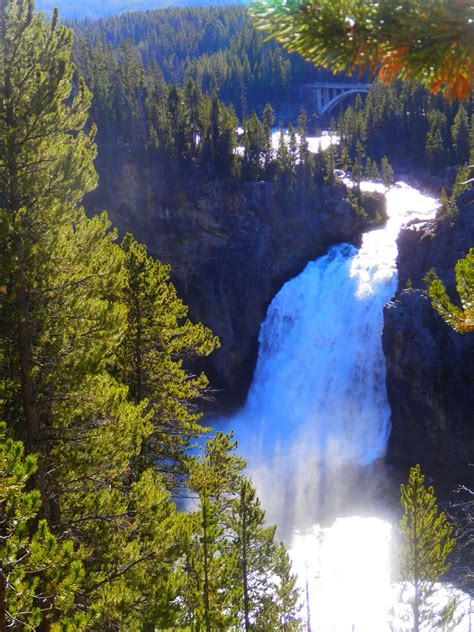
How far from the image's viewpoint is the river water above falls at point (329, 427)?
24.6m

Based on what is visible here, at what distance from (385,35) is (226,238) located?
43.1 m

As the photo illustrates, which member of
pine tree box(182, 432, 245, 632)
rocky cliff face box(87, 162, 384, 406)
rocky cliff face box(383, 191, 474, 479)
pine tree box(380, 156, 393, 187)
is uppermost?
pine tree box(380, 156, 393, 187)

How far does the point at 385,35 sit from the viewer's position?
8.77ft

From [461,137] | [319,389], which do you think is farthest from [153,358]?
[461,137]

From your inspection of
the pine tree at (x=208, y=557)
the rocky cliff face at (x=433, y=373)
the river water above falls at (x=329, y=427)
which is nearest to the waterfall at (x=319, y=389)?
the river water above falls at (x=329, y=427)

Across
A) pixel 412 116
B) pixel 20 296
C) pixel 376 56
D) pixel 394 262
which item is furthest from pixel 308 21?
pixel 412 116

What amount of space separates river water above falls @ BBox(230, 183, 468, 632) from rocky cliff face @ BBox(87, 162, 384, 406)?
1823 mm

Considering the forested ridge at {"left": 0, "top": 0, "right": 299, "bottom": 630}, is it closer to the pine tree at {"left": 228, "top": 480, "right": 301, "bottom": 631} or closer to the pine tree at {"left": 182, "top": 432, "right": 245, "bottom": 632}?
the pine tree at {"left": 182, "top": 432, "right": 245, "bottom": 632}

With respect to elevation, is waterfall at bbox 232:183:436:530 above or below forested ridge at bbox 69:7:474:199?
below

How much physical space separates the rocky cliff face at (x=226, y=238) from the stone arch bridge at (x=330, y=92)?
193 feet

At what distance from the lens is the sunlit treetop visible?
256 centimetres

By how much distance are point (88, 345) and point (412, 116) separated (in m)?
75.1

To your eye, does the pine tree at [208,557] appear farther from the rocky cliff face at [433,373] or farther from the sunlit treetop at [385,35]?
the rocky cliff face at [433,373]

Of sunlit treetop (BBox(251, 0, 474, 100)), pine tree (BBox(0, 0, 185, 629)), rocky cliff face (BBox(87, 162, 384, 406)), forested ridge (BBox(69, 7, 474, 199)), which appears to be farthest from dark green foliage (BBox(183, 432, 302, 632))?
rocky cliff face (BBox(87, 162, 384, 406))
